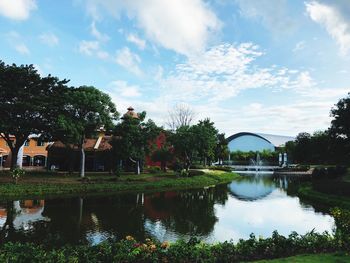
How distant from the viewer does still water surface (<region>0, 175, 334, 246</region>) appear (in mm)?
18234

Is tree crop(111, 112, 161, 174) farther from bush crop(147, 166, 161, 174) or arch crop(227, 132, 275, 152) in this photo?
arch crop(227, 132, 275, 152)

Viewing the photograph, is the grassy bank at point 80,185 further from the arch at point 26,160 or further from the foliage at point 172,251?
the foliage at point 172,251

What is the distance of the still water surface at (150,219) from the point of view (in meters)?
18.2

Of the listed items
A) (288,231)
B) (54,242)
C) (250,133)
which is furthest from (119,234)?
(250,133)

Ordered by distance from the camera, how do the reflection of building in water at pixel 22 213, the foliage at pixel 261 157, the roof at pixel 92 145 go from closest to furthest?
the reflection of building in water at pixel 22 213 < the roof at pixel 92 145 < the foliage at pixel 261 157

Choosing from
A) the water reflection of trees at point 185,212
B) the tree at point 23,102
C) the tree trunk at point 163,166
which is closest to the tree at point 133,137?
the tree at point 23,102

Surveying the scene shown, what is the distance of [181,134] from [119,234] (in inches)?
1433

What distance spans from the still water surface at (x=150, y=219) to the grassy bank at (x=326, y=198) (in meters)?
1.79

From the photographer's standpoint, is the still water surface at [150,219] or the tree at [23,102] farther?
the tree at [23,102]

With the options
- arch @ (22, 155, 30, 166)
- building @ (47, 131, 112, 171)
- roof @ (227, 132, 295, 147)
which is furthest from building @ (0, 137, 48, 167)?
roof @ (227, 132, 295, 147)

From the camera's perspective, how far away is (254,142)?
134750 millimetres

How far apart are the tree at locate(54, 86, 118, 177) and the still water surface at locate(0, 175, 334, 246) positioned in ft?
32.6

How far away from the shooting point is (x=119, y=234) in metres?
18.1

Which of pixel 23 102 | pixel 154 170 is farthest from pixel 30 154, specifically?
pixel 23 102
